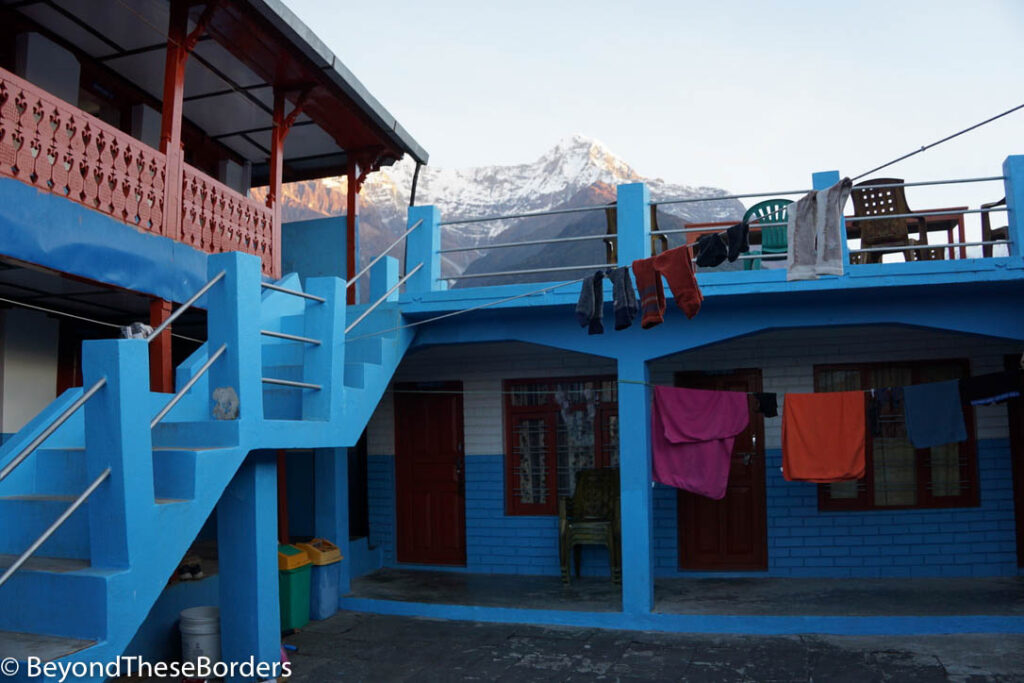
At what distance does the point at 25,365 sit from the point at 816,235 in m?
8.30

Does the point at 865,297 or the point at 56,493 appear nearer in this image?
the point at 56,493

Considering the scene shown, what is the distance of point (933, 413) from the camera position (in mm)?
8117

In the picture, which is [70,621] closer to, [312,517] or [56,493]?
[56,493]

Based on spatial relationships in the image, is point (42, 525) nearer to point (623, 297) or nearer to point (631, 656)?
point (631, 656)

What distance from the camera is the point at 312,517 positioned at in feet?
35.7

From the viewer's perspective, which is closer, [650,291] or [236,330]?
[236,330]

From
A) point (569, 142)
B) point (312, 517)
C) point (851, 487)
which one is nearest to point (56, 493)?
point (312, 517)

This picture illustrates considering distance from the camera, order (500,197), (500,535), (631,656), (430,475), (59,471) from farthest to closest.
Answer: (500,197)
(430,475)
(500,535)
(631,656)
(59,471)

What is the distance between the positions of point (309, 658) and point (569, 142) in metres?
59.4

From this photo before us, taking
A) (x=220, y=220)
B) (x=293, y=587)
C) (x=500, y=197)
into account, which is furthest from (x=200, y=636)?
(x=500, y=197)

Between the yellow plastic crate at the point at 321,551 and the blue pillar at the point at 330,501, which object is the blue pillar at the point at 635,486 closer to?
the yellow plastic crate at the point at 321,551

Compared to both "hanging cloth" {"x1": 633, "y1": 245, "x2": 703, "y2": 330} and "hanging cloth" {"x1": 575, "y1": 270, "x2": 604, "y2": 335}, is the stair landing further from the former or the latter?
"hanging cloth" {"x1": 633, "y1": 245, "x2": 703, "y2": 330}

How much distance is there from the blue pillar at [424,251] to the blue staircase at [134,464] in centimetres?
181

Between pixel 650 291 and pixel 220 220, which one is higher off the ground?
pixel 220 220
